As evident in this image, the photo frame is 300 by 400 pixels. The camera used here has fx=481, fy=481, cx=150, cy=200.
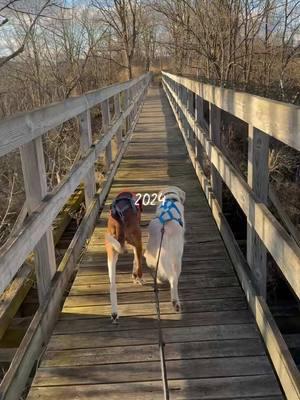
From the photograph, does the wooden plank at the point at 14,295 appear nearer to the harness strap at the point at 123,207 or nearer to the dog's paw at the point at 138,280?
the dog's paw at the point at 138,280

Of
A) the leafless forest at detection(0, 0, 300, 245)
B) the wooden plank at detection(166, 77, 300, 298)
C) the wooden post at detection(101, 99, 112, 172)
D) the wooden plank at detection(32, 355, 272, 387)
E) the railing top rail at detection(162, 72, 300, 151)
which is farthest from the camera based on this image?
the leafless forest at detection(0, 0, 300, 245)

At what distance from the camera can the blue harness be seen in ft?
10.7

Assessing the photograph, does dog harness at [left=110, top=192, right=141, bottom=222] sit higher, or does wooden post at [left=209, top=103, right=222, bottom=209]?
wooden post at [left=209, top=103, right=222, bottom=209]

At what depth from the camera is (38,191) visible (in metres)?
2.78

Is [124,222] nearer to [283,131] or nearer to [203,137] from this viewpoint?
[283,131]

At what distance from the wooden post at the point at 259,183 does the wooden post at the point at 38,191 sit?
1.25m

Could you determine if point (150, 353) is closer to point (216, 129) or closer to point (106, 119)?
point (216, 129)

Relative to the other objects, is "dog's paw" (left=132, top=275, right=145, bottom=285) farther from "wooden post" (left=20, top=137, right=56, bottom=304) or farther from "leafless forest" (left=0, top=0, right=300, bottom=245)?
"leafless forest" (left=0, top=0, right=300, bottom=245)

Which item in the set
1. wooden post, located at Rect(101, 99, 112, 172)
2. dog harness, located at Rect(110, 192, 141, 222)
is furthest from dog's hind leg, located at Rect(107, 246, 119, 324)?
wooden post, located at Rect(101, 99, 112, 172)

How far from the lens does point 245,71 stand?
13.5m

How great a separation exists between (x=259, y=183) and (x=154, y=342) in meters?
1.13

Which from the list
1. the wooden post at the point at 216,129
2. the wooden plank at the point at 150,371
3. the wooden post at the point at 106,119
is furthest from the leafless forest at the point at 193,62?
the wooden plank at the point at 150,371

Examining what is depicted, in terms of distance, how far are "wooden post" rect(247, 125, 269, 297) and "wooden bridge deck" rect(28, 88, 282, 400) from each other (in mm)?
318

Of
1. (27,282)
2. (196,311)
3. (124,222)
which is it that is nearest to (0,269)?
(124,222)
